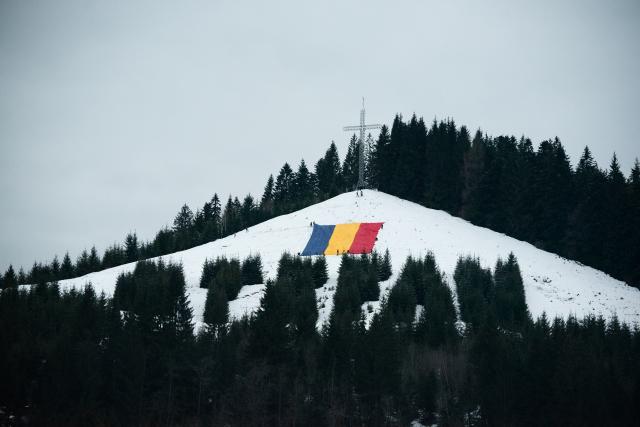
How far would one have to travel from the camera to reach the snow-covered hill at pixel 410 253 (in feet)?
191

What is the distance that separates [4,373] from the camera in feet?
129

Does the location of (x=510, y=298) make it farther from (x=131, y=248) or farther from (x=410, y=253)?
(x=131, y=248)

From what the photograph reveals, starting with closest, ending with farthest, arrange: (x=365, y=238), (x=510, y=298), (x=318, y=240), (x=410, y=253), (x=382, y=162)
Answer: (x=510, y=298), (x=410, y=253), (x=365, y=238), (x=318, y=240), (x=382, y=162)

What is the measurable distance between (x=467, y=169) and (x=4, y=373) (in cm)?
6329

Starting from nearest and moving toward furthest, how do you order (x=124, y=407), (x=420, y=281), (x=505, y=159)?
1. (x=124, y=407)
2. (x=420, y=281)
3. (x=505, y=159)

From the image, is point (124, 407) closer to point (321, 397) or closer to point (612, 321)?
point (321, 397)

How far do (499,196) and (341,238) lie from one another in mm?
23075

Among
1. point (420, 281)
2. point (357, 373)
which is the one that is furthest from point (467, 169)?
point (357, 373)

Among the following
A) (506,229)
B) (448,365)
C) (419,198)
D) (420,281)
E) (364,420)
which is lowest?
(364,420)

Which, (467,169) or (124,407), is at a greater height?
(467,169)

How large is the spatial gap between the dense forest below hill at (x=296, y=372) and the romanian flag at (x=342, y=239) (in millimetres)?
21931

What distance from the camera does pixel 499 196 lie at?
81.0 metres

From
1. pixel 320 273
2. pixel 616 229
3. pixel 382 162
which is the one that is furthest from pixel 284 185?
pixel 616 229

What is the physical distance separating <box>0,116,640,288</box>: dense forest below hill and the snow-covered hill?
3079 mm
